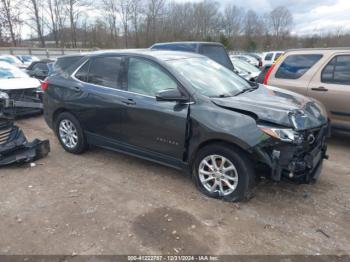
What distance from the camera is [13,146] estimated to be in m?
4.83

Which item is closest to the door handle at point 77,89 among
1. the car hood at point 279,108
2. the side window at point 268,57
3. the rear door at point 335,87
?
the car hood at point 279,108

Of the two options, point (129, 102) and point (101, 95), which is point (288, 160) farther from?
point (101, 95)

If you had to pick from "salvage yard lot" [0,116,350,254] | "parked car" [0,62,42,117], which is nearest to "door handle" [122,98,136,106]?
"salvage yard lot" [0,116,350,254]

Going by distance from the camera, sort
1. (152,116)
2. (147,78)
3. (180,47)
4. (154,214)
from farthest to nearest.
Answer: (180,47), (147,78), (152,116), (154,214)

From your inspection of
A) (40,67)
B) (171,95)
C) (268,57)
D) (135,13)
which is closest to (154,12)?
(135,13)

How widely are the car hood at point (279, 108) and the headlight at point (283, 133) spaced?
66 millimetres

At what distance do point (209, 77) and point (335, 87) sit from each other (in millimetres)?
2712

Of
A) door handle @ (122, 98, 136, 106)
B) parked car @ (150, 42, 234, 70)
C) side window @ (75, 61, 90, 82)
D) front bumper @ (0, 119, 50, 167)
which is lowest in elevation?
front bumper @ (0, 119, 50, 167)

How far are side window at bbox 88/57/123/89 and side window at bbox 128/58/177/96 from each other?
0.76 feet

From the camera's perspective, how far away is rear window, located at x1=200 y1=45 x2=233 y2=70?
343 inches

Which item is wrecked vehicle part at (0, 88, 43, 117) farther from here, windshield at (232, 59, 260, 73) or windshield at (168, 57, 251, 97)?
windshield at (232, 59, 260, 73)

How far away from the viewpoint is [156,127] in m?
4.04

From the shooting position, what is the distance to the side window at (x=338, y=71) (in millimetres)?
5414

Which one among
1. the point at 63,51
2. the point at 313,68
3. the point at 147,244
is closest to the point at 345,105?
the point at 313,68
